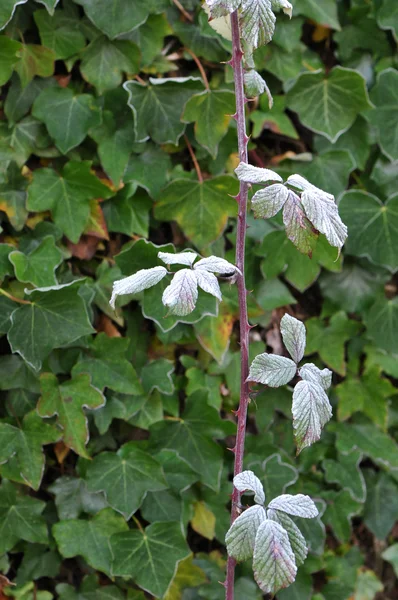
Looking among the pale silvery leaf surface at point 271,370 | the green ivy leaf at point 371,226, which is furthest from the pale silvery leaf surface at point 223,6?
the green ivy leaf at point 371,226

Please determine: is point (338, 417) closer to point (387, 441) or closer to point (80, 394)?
point (387, 441)

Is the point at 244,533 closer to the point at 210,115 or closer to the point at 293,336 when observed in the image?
the point at 293,336

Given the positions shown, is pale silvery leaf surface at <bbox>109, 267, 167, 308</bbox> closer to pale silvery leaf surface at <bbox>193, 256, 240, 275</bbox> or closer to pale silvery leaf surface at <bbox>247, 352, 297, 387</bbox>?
pale silvery leaf surface at <bbox>193, 256, 240, 275</bbox>

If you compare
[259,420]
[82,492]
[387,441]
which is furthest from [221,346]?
[387,441]

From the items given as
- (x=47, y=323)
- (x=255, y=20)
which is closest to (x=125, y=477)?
(x=47, y=323)

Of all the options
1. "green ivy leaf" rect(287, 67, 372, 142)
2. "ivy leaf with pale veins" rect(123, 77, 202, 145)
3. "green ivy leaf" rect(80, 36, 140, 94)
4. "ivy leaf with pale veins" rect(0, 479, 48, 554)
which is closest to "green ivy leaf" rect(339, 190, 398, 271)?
"green ivy leaf" rect(287, 67, 372, 142)
